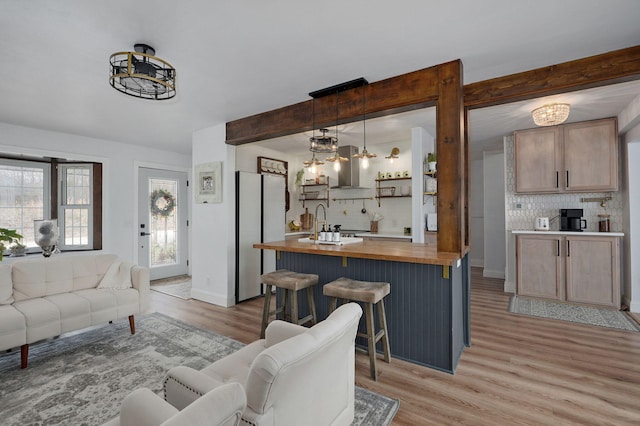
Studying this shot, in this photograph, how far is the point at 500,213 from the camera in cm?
597

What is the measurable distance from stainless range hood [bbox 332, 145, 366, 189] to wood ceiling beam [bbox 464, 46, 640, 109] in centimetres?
271

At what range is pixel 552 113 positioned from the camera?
350 centimetres

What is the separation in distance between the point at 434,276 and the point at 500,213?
4334 millimetres

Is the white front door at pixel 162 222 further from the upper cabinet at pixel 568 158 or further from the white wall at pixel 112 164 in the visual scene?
the upper cabinet at pixel 568 158

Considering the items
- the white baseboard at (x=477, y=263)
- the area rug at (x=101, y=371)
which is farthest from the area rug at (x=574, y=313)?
the area rug at (x=101, y=371)

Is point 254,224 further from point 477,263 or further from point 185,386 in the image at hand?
Result: point 477,263

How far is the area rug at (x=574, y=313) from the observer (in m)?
3.55

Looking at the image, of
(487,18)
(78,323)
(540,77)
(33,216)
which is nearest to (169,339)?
(78,323)

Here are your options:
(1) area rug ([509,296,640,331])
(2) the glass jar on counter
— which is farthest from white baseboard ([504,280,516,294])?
(2) the glass jar on counter

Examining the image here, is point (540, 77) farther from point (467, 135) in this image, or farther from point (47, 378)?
point (47, 378)

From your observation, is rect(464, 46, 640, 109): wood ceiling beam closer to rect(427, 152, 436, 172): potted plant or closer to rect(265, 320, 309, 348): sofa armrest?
rect(427, 152, 436, 172): potted plant

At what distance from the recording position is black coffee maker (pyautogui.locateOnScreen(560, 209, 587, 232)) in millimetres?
4453

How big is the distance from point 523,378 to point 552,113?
114 inches

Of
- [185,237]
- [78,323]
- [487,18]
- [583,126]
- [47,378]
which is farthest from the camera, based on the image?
[185,237]
